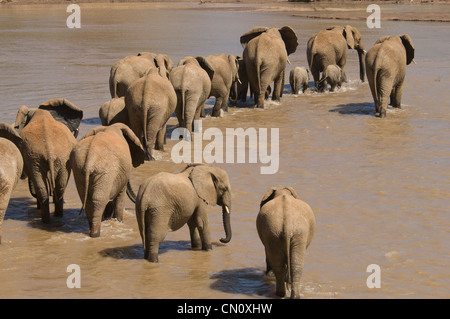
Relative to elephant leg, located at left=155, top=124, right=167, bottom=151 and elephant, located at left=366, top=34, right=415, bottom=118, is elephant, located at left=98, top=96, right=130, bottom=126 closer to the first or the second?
elephant leg, located at left=155, top=124, right=167, bottom=151

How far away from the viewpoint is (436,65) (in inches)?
907

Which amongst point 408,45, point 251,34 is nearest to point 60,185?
point 251,34

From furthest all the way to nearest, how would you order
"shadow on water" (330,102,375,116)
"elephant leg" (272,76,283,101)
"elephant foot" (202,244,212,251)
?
"elephant leg" (272,76,283,101)
"shadow on water" (330,102,375,116)
"elephant foot" (202,244,212,251)

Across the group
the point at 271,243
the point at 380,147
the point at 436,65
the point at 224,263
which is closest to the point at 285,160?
the point at 380,147

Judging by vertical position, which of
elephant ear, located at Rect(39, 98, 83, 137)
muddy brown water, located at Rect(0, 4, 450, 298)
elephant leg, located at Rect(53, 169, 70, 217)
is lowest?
muddy brown water, located at Rect(0, 4, 450, 298)

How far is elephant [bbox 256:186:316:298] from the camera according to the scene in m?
6.81

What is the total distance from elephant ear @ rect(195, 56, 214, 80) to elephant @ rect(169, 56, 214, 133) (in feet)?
1.08

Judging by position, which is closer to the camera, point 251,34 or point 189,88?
point 189,88

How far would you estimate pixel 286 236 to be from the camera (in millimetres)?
6762

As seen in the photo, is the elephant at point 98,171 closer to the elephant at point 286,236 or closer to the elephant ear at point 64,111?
the elephant ear at point 64,111

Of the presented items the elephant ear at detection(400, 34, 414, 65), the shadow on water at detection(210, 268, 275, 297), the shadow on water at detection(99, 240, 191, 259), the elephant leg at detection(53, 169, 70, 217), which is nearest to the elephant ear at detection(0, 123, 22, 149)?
the elephant leg at detection(53, 169, 70, 217)

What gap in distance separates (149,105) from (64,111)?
52.0 inches

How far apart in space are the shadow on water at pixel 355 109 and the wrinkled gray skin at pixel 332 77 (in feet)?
4.83

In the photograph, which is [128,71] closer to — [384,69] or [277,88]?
[277,88]
